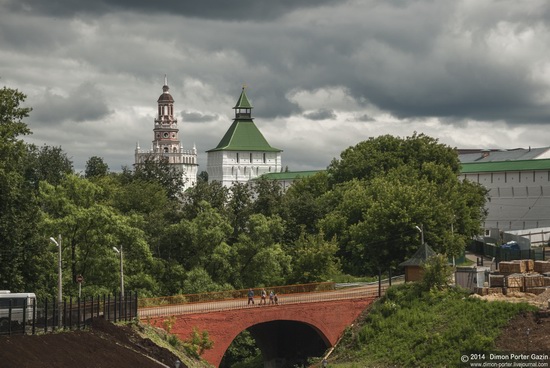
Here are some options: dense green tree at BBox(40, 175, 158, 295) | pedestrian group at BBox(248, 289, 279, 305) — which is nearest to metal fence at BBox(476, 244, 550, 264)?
pedestrian group at BBox(248, 289, 279, 305)

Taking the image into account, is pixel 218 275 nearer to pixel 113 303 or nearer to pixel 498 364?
pixel 113 303

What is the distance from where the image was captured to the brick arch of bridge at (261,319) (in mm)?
46188

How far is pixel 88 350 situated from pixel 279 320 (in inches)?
748

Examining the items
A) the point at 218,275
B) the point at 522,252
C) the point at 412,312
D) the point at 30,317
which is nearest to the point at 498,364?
the point at 412,312

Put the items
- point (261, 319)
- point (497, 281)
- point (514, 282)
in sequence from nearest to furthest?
point (514, 282)
point (497, 281)
point (261, 319)

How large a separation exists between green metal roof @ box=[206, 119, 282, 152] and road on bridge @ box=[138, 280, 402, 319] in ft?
409

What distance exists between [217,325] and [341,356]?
6.20m

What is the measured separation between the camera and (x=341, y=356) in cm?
4619

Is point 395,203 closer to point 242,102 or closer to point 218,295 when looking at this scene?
point 218,295

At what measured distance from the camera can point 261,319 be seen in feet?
163

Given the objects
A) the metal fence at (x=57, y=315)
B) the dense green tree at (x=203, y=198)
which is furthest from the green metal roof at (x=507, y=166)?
the metal fence at (x=57, y=315)

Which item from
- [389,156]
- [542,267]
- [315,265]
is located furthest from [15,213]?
[389,156]

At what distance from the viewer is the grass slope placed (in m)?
41.3

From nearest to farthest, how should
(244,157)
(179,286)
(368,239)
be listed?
(179,286) < (368,239) < (244,157)
